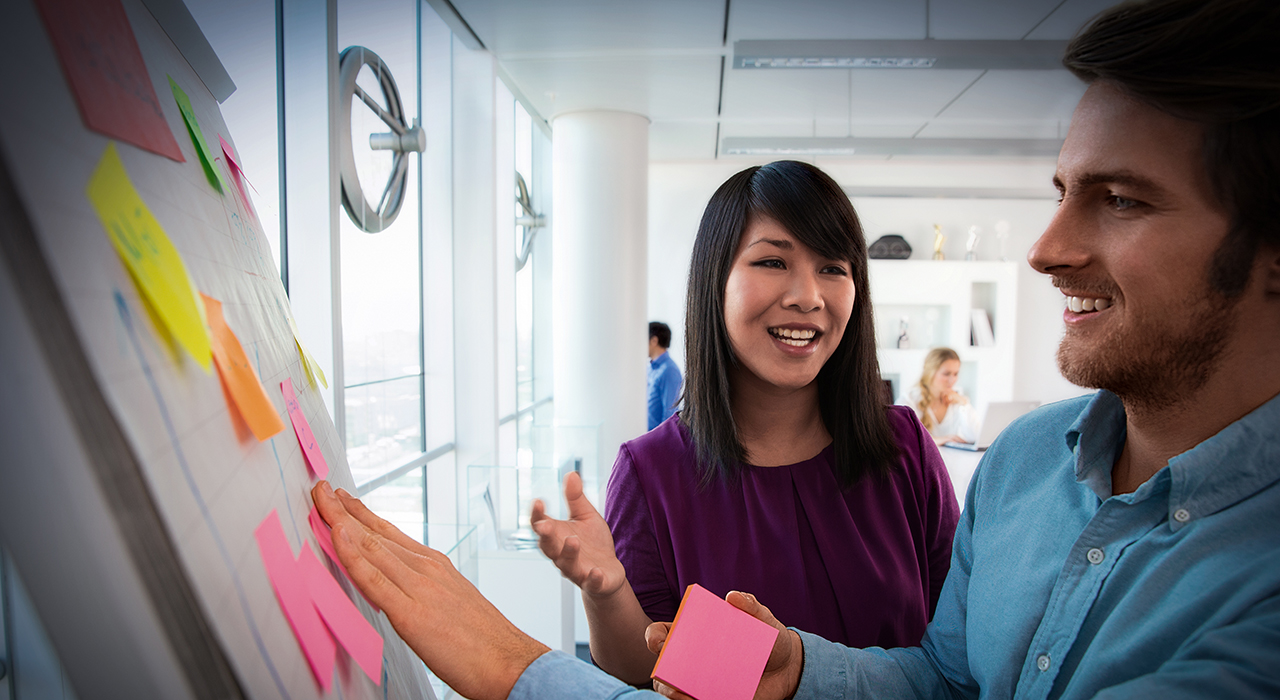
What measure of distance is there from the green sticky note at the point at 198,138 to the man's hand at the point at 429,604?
0.95 feet

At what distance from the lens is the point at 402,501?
2.66 meters

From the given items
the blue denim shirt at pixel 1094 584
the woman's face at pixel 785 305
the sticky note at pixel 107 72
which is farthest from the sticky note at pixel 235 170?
the woman's face at pixel 785 305

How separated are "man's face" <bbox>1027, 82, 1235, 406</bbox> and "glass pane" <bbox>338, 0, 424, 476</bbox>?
1.97 m

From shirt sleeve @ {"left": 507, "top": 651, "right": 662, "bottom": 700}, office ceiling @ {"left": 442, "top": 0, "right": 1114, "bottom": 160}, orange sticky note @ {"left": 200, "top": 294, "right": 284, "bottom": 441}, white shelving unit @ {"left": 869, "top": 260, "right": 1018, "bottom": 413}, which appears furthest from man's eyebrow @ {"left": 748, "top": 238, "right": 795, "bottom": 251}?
white shelving unit @ {"left": 869, "top": 260, "right": 1018, "bottom": 413}

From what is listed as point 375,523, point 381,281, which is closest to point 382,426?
point 381,281

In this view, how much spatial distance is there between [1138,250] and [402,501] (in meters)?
2.57

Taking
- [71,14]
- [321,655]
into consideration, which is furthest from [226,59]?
[321,655]

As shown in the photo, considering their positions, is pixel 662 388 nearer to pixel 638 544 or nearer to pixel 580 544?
pixel 638 544

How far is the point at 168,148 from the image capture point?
1.55 feet

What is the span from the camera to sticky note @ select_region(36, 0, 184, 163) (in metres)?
0.36

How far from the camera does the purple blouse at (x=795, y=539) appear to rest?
1.12 meters

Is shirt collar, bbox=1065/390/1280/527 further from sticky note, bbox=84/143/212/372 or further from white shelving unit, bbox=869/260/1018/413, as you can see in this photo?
white shelving unit, bbox=869/260/1018/413

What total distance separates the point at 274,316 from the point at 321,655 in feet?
1.05

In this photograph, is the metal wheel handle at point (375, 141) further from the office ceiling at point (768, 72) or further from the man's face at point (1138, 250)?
the man's face at point (1138, 250)
